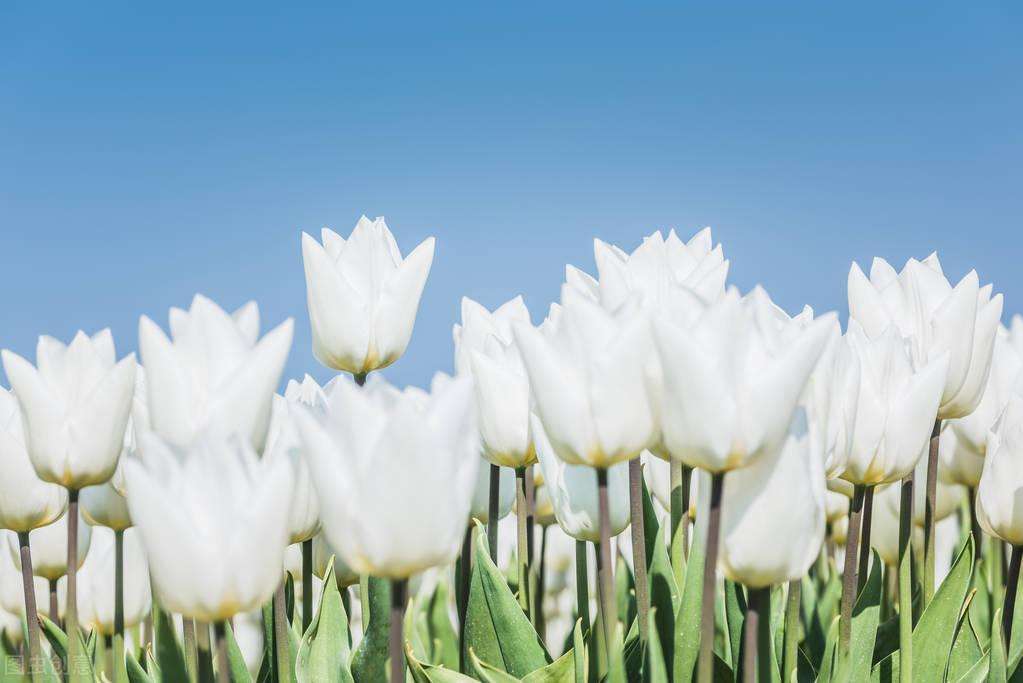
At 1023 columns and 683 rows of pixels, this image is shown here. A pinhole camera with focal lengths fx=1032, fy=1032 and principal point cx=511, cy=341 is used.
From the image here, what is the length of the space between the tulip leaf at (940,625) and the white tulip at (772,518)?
3.61 feet

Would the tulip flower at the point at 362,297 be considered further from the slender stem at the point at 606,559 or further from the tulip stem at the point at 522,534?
the slender stem at the point at 606,559

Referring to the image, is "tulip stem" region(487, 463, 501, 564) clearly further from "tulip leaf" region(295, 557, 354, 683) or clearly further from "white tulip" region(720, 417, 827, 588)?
"white tulip" region(720, 417, 827, 588)

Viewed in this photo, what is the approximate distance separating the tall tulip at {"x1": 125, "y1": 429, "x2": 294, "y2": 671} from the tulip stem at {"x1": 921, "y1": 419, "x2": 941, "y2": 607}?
6.13 ft

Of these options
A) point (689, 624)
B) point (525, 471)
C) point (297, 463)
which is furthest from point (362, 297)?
point (689, 624)

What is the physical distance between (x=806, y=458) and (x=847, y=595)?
72 cm

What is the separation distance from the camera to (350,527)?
141 cm

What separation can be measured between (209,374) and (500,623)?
3.14 ft

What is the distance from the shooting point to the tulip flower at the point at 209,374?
1703 millimetres

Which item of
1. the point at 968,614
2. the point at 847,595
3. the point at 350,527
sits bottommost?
the point at 968,614

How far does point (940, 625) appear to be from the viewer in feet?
8.40

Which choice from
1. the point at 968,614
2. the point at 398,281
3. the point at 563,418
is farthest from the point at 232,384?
the point at 968,614

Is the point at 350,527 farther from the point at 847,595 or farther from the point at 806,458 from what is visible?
the point at 847,595

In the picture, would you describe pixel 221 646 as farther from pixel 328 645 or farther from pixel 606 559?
pixel 328 645

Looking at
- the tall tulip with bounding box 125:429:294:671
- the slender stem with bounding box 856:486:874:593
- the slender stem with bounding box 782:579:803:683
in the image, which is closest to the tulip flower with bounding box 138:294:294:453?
the tall tulip with bounding box 125:429:294:671
